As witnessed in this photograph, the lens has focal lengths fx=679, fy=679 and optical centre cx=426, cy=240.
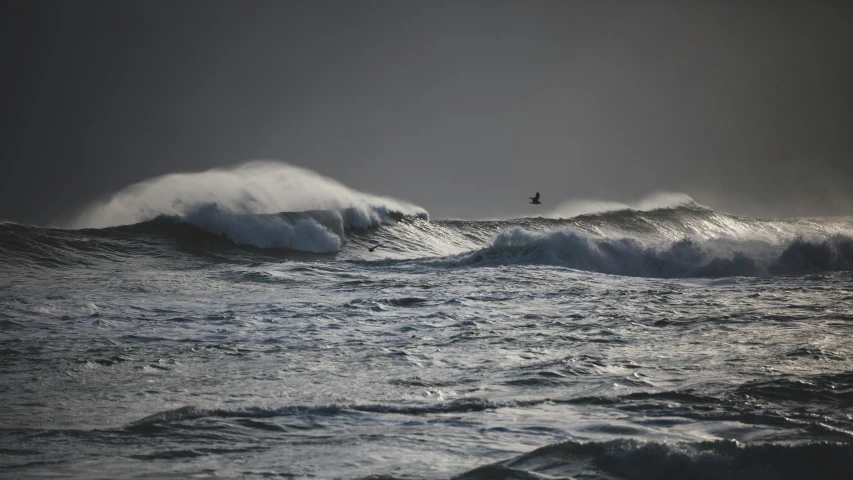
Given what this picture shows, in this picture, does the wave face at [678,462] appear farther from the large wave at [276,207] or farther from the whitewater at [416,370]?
the large wave at [276,207]

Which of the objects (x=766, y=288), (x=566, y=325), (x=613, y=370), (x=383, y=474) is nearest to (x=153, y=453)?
(x=383, y=474)

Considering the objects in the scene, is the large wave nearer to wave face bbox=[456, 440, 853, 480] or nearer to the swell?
the swell

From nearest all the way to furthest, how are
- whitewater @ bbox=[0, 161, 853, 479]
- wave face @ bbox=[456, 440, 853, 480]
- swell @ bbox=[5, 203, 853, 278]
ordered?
1. wave face @ bbox=[456, 440, 853, 480]
2. whitewater @ bbox=[0, 161, 853, 479]
3. swell @ bbox=[5, 203, 853, 278]

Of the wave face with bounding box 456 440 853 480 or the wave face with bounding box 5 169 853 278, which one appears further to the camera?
the wave face with bounding box 5 169 853 278

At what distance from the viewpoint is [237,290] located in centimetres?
1205

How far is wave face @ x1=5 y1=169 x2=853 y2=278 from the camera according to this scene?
16.6 metres

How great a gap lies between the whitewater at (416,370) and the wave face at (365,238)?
1.31ft

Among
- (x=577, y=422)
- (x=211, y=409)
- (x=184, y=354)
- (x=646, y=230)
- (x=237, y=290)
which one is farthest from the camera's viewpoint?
(x=646, y=230)

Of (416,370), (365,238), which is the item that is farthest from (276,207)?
(416,370)

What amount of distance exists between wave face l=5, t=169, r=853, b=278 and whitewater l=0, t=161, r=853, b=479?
0.40 m

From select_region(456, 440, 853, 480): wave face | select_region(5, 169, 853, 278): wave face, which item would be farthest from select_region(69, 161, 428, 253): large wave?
select_region(456, 440, 853, 480): wave face

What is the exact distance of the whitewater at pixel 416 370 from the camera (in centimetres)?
368

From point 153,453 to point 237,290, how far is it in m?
8.40

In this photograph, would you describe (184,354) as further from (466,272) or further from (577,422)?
(466,272)
